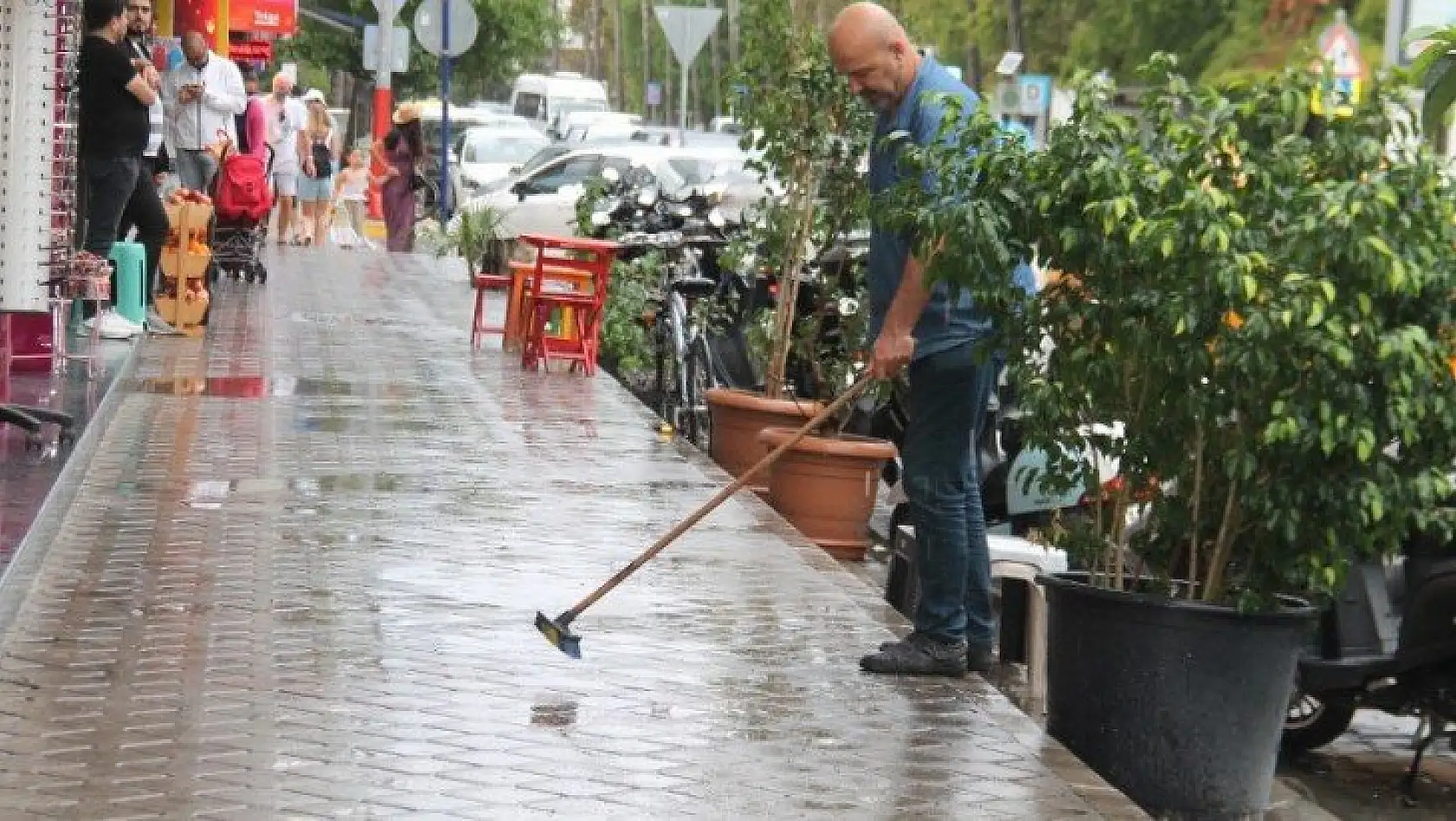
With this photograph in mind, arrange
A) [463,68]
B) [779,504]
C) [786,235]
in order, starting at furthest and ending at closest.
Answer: [463,68] < [786,235] < [779,504]

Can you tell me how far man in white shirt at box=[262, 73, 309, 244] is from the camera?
2517cm

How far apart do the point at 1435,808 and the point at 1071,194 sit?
2.64m

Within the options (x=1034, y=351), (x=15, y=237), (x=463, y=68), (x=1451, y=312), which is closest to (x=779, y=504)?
(x=15, y=237)

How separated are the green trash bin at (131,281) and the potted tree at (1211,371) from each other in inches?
327

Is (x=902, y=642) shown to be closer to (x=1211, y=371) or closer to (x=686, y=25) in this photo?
(x=1211, y=371)

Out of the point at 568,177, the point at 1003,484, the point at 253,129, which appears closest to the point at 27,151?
the point at 1003,484

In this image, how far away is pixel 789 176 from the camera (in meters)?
11.3

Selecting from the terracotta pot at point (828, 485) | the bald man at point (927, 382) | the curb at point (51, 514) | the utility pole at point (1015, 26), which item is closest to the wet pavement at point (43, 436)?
the curb at point (51, 514)

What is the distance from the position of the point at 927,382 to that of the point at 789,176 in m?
4.51

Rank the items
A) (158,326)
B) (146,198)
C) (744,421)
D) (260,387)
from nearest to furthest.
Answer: (744,421)
(260,387)
(146,198)
(158,326)

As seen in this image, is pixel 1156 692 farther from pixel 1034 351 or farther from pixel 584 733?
pixel 584 733

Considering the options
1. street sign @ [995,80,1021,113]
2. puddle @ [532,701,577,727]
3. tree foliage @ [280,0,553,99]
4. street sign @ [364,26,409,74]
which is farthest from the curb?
tree foliage @ [280,0,553,99]

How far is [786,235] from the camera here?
37.1 feet

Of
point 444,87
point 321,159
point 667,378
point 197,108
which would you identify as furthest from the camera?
point 444,87
